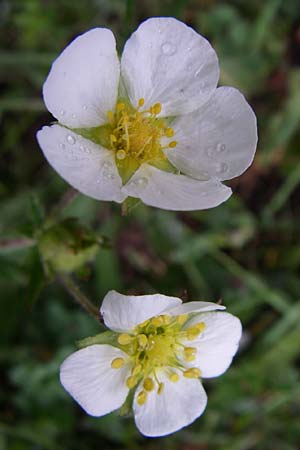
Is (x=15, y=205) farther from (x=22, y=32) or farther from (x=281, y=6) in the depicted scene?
(x=281, y=6)

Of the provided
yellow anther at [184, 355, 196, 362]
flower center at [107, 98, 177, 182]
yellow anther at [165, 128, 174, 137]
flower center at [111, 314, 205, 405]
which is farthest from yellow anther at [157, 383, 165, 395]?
yellow anther at [165, 128, 174, 137]

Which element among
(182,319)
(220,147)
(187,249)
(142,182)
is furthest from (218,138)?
(187,249)

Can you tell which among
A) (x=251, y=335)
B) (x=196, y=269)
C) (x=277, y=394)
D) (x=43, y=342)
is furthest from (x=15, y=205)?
(x=277, y=394)

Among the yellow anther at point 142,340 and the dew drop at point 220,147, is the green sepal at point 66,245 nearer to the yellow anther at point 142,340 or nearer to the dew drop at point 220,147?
the yellow anther at point 142,340

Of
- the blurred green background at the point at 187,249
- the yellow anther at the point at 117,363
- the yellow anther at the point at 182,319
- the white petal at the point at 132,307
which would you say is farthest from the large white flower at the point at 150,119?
the blurred green background at the point at 187,249

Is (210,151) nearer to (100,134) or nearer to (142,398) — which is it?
(100,134)
